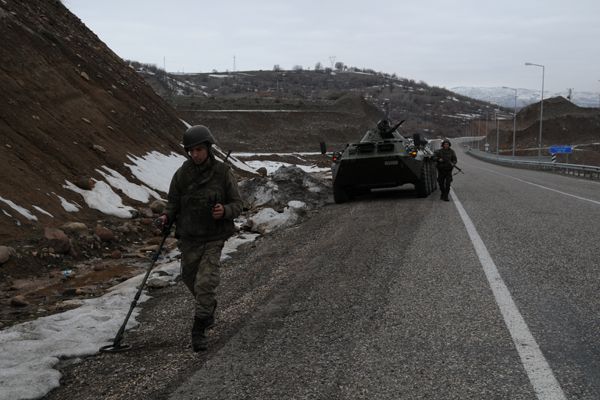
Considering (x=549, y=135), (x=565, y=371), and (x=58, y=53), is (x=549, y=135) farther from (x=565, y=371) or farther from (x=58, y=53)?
(x=565, y=371)

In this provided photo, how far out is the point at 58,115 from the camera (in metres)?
14.9

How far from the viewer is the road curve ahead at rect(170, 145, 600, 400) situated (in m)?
3.75

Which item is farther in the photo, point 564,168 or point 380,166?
point 564,168

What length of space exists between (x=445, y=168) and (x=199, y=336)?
37.3ft

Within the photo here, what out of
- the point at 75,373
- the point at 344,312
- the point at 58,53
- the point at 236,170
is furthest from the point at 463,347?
the point at 236,170

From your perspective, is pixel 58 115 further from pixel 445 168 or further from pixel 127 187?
pixel 445 168

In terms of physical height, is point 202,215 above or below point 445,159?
below

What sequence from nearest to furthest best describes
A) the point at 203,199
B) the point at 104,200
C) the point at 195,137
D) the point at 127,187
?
1. the point at 195,137
2. the point at 203,199
3. the point at 104,200
4. the point at 127,187

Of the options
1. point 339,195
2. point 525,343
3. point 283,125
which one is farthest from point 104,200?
point 283,125

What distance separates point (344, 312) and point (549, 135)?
100 metres

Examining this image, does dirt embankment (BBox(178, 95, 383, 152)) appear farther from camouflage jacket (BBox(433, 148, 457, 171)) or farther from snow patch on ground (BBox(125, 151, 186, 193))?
camouflage jacket (BBox(433, 148, 457, 171))

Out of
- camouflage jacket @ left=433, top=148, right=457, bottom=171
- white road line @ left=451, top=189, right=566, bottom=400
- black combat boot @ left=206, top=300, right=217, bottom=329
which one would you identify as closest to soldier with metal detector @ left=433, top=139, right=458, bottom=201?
camouflage jacket @ left=433, top=148, right=457, bottom=171

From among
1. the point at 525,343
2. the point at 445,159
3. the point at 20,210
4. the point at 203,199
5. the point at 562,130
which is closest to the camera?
the point at 525,343

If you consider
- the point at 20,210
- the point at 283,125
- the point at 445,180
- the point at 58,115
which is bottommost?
the point at 20,210
